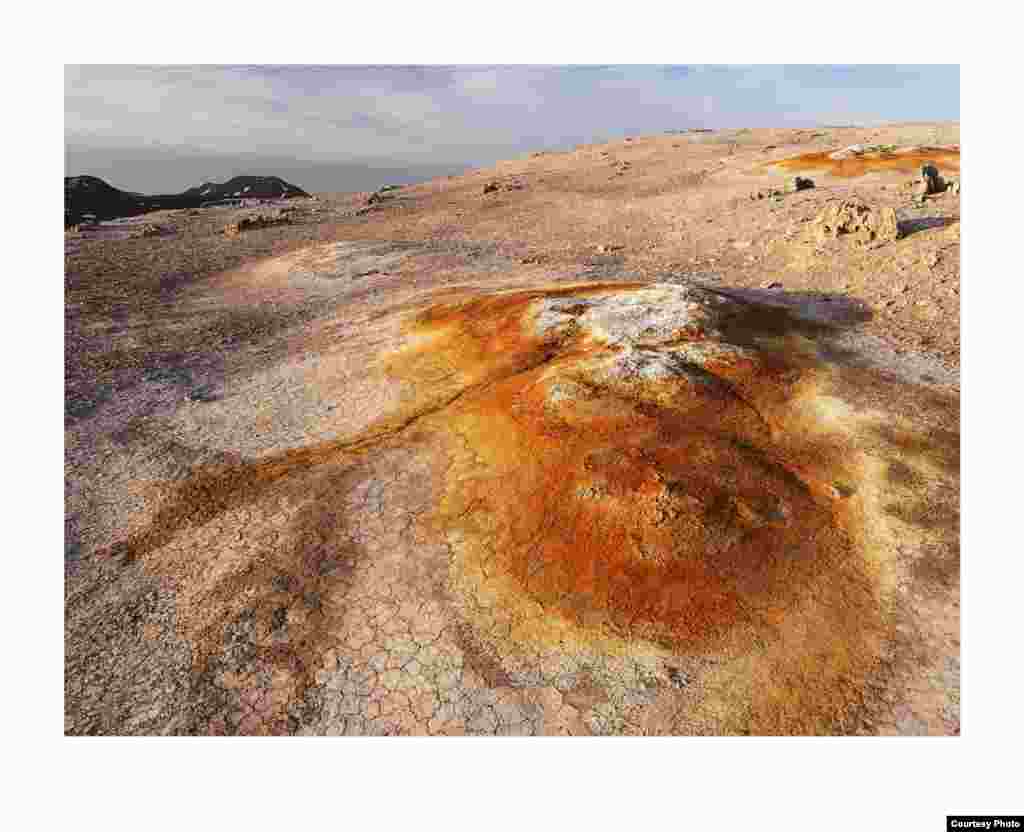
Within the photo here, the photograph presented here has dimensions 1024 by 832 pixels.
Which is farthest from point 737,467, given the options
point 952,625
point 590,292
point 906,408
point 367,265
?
point 367,265

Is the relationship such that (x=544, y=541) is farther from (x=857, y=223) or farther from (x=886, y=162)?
(x=886, y=162)

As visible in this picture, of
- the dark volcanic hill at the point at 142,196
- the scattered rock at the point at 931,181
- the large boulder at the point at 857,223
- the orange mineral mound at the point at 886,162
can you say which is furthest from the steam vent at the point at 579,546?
the dark volcanic hill at the point at 142,196

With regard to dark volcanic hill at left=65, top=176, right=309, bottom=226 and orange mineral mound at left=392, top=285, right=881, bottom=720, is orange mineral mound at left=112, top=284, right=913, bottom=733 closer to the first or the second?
orange mineral mound at left=392, top=285, right=881, bottom=720

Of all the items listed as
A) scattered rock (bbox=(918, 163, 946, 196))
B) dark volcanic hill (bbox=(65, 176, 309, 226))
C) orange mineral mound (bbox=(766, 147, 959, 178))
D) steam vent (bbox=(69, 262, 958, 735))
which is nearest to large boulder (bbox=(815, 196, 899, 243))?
scattered rock (bbox=(918, 163, 946, 196))

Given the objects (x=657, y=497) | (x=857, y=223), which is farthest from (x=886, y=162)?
(x=657, y=497)

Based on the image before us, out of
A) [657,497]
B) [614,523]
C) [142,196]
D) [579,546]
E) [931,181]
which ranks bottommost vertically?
[579,546]

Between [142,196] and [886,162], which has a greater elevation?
[142,196]

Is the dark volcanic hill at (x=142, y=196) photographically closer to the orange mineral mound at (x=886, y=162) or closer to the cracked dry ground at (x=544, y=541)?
the cracked dry ground at (x=544, y=541)
